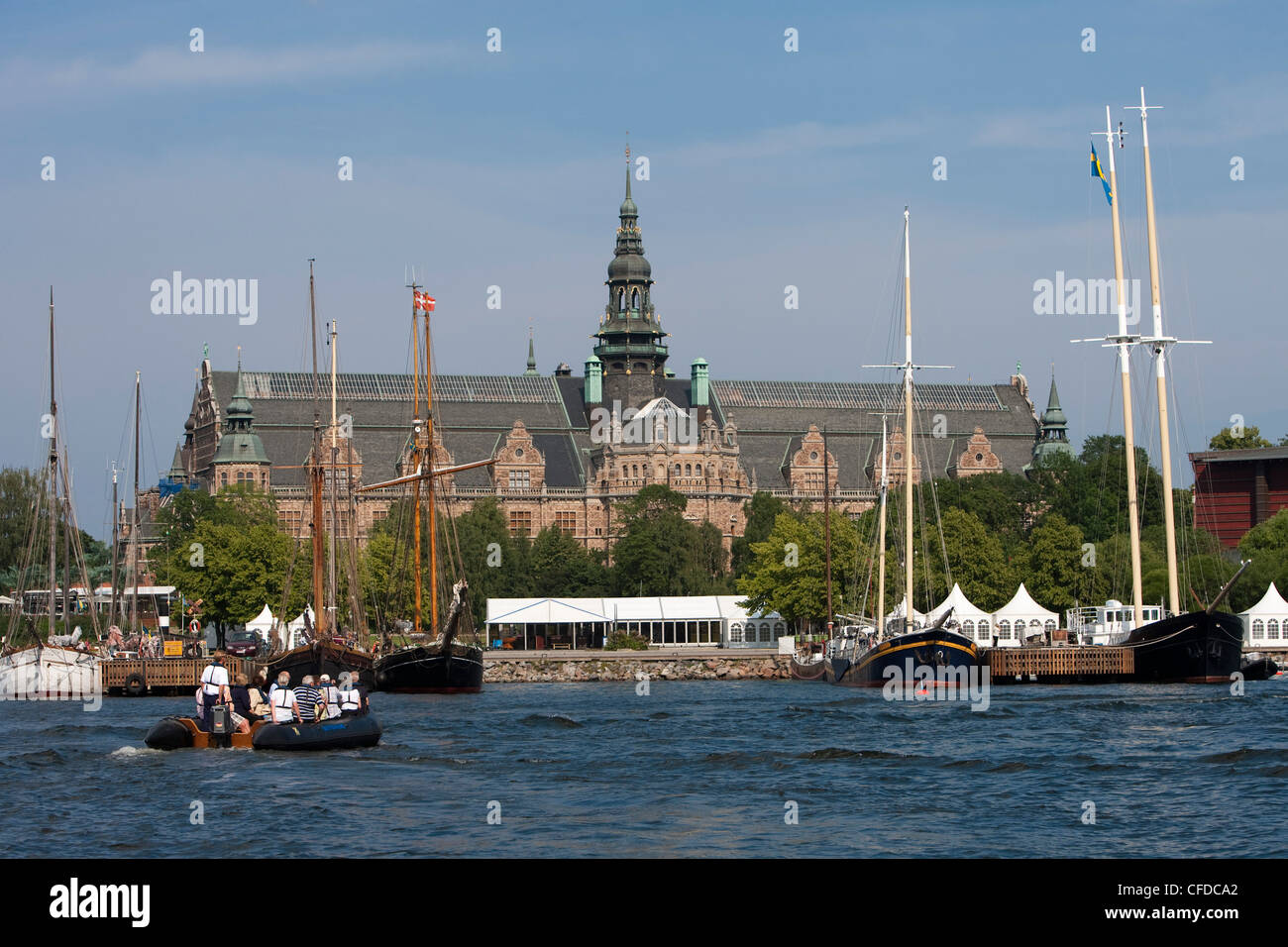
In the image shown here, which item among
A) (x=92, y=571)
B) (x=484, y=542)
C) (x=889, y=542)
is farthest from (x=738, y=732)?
(x=92, y=571)

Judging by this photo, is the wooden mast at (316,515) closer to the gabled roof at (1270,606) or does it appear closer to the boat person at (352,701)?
the boat person at (352,701)

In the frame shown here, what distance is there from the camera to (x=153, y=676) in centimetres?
8144

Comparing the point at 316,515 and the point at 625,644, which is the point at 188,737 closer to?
the point at 316,515

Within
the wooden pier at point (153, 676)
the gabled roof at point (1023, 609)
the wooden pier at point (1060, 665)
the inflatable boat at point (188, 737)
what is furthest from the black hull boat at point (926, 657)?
the inflatable boat at point (188, 737)

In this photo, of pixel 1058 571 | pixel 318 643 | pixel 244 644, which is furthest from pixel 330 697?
pixel 1058 571

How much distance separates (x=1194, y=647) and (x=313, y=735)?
4030 cm

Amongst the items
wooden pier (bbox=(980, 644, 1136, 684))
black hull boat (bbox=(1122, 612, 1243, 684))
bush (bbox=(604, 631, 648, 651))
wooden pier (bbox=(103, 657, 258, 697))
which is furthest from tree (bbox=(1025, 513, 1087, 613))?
wooden pier (bbox=(103, 657, 258, 697))

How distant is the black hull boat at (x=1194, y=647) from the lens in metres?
71.8

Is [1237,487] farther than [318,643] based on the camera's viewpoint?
Yes

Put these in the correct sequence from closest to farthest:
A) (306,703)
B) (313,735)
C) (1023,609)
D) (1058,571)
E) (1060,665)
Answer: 1. (313,735)
2. (306,703)
3. (1060,665)
4. (1023,609)
5. (1058,571)

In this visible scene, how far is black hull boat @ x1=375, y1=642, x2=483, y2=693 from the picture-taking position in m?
77.8

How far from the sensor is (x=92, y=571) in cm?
17138

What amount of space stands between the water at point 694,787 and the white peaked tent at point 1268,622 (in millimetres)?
38592

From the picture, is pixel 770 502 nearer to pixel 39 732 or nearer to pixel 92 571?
pixel 92 571
